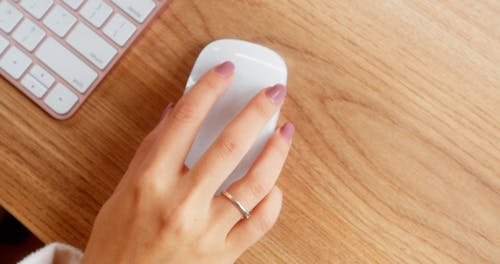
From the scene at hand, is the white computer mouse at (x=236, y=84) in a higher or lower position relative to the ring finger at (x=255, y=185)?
higher

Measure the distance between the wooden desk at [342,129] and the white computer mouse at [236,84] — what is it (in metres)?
0.03

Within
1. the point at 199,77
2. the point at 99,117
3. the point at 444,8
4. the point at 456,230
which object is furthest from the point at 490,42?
the point at 99,117

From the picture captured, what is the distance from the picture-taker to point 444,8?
53cm

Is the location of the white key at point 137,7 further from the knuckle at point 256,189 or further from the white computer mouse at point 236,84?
the knuckle at point 256,189

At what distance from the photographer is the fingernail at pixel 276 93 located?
48 cm

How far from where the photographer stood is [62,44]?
505mm

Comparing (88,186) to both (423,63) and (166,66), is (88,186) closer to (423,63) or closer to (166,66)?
(166,66)

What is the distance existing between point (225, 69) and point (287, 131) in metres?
0.09

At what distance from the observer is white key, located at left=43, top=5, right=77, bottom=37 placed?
506 millimetres

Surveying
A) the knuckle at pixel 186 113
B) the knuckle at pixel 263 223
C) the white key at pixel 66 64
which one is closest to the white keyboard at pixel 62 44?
the white key at pixel 66 64

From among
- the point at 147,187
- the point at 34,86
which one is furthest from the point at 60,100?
the point at 147,187

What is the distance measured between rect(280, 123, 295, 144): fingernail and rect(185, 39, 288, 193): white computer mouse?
12mm

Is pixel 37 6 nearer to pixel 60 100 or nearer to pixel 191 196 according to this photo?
pixel 60 100

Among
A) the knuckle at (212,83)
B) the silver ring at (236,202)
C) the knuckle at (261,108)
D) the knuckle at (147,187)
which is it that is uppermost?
the knuckle at (212,83)
